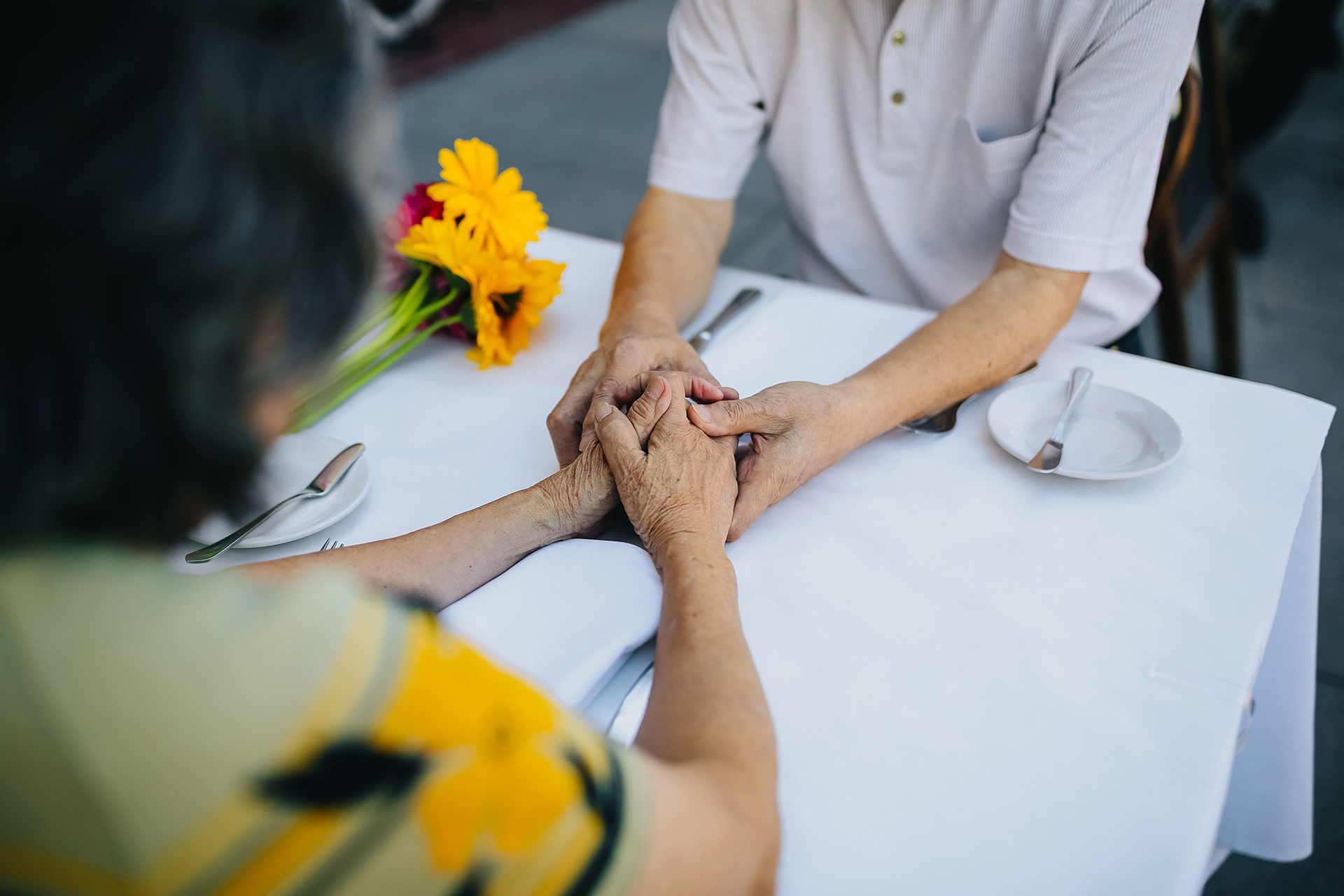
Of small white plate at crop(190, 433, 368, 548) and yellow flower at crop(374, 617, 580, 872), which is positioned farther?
small white plate at crop(190, 433, 368, 548)

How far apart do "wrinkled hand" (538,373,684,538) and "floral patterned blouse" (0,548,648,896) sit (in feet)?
1.42

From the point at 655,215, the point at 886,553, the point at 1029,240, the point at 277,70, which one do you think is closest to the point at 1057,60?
the point at 1029,240

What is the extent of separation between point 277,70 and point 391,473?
60 cm

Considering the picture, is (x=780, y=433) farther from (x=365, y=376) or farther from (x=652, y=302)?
(x=365, y=376)

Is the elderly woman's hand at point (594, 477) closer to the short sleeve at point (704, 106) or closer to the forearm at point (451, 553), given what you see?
the forearm at point (451, 553)

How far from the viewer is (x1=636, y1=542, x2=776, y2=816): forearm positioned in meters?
0.56

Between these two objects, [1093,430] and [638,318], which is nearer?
[1093,430]

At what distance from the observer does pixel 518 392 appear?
105 centimetres

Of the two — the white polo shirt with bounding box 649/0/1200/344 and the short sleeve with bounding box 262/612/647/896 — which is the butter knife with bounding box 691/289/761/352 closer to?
the white polo shirt with bounding box 649/0/1200/344

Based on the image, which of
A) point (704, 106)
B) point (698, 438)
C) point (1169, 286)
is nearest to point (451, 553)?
point (698, 438)

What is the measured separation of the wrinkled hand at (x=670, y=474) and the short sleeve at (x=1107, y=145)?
1.66 feet

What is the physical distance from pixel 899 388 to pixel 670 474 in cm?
28

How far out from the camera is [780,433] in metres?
0.89

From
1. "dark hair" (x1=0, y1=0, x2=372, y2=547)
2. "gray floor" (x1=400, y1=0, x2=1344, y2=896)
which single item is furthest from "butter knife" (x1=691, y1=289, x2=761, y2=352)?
"gray floor" (x1=400, y1=0, x2=1344, y2=896)
